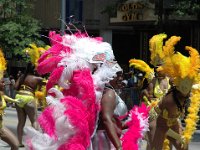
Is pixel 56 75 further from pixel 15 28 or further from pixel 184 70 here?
pixel 15 28

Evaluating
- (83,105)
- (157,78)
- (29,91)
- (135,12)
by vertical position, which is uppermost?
(135,12)

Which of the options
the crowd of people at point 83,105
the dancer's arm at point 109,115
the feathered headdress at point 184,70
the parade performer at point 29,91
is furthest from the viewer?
the parade performer at point 29,91

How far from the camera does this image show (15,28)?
26.1 meters

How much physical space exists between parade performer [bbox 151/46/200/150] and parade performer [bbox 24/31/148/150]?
5.75 feet

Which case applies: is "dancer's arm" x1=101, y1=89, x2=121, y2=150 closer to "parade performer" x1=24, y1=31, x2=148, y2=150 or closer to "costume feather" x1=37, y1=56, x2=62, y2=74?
"parade performer" x1=24, y1=31, x2=148, y2=150

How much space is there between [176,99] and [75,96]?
226 centimetres

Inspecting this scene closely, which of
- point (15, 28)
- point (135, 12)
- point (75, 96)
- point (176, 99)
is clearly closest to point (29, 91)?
point (176, 99)

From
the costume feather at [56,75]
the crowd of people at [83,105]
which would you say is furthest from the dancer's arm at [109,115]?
the costume feather at [56,75]

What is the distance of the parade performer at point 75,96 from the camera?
4762 millimetres

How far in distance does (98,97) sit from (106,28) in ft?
83.4

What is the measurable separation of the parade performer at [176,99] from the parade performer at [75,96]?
1.75m

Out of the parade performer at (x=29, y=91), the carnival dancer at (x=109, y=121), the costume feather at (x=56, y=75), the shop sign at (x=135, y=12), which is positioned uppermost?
the shop sign at (x=135, y=12)

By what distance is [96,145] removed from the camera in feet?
16.0

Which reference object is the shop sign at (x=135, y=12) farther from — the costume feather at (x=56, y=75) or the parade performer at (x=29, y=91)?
the costume feather at (x=56, y=75)
